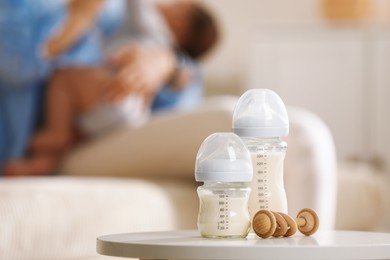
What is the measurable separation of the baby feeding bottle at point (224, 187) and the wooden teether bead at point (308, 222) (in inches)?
2.7

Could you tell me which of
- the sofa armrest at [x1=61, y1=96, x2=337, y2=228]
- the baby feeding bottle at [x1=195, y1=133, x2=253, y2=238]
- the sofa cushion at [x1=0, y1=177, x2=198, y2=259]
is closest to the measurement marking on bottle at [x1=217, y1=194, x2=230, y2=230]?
the baby feeding bottle at [x1=195, y1=133, x2=253, y2=238]

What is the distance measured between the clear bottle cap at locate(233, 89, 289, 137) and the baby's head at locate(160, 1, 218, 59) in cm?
160

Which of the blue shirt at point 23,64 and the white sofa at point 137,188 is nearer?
the white sofa at point 137,188

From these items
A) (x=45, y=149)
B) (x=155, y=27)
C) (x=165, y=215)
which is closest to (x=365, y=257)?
(x=165, y=215)

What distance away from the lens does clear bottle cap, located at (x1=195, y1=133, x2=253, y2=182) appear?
102cm

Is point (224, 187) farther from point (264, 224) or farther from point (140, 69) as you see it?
point (140, 69)

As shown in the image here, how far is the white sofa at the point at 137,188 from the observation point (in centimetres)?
153

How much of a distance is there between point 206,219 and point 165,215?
0.75m

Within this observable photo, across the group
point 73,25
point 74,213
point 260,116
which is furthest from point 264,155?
point 73,25

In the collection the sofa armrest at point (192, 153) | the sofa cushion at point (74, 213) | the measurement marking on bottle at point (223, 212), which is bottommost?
the sofa cushion at point (74, 213)

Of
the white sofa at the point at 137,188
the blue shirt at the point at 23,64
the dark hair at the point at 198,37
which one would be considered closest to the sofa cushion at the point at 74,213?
the white sofa at the point at 137,188

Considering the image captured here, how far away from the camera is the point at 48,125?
2252 millimetres

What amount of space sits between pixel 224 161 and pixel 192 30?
1733mm

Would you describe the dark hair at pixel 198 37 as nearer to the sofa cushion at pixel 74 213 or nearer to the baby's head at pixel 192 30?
the baby's head at pixel 192 30
